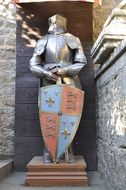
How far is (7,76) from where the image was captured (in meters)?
4.37

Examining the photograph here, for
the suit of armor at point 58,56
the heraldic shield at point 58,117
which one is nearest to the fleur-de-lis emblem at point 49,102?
the heraldic shield at point 58,117

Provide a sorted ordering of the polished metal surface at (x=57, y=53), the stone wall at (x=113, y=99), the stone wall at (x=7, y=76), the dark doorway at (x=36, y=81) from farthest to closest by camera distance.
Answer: the stone wall at (x=7, y=76)
the dark doorway at (x=36, y=81)
the polished metal surface at (x=57, y=53)
the stone wall at (x=113, y=99)

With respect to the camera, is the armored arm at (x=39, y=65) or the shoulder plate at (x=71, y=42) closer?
the armored arm at (x=39, y=65)

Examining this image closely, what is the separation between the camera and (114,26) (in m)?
3.02

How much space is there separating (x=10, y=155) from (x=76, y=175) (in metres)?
1.25

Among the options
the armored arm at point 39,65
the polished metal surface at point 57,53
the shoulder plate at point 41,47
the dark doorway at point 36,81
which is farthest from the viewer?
the dark doorway at point 36,81

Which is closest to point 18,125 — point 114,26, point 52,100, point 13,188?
point 52,100

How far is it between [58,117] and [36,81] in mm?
1007

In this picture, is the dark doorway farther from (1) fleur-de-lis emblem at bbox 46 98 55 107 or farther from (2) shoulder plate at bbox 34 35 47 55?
(1) fleur-de-lis emblem at bbox 46 98 55 107

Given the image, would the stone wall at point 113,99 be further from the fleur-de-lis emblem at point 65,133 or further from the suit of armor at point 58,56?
the fleur-de-lis emblem at point 65,133

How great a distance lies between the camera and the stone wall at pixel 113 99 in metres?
2.66

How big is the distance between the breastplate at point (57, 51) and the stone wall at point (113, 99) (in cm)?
36

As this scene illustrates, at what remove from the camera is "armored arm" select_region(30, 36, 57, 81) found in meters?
3.60

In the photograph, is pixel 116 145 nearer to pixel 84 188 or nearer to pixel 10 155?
pixel 84 188
